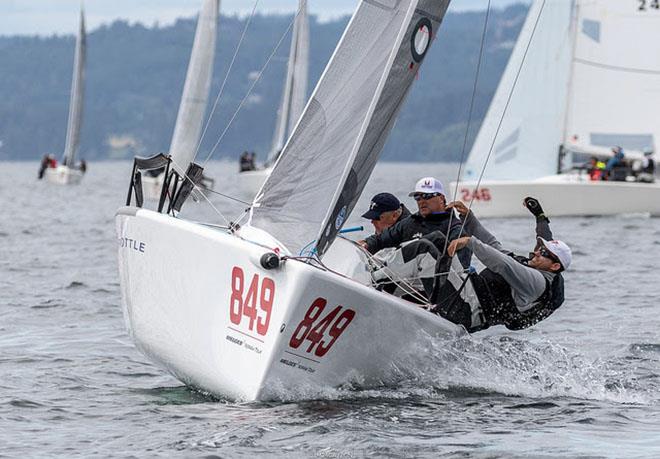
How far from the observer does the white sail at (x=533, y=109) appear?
22406 millimetres

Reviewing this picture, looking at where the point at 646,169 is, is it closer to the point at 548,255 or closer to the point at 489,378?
the point at 548,255

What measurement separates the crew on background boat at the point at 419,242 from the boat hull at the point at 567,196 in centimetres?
1374

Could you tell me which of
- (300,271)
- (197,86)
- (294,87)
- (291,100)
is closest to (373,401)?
(300,271)

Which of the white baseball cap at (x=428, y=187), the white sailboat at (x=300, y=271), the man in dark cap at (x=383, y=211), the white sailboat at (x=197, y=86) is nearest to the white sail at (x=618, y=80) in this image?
the white sailboat at (x=197, y=86)

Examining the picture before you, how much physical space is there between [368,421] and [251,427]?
0.56 meters

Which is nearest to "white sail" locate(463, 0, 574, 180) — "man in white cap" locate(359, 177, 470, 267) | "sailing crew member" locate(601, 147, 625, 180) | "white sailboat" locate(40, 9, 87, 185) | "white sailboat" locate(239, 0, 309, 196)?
"sailing crew member" locate(601, 147, 625, 180)

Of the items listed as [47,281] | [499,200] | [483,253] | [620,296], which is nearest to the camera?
[483,253]

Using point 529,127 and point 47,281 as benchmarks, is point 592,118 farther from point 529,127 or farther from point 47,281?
point 47,281

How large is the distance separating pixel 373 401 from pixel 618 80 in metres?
16.9

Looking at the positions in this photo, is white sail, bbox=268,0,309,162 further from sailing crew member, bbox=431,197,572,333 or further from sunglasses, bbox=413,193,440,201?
sailing crew member, bbox=431,197,572,333

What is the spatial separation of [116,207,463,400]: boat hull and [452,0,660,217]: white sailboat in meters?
15.2

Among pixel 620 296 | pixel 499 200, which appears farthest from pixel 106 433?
pixel 499 200

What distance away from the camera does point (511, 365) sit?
770 centimetres

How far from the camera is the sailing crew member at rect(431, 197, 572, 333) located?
7133 mm
